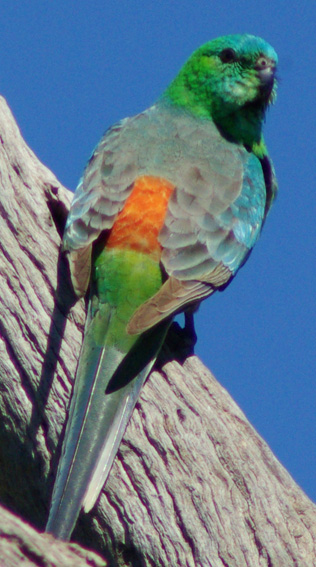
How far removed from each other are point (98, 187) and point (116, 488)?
2.04 meters

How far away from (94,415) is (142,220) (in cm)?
137

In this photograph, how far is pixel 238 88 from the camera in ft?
22.8

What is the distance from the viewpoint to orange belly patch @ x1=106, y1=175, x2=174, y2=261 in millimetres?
5398

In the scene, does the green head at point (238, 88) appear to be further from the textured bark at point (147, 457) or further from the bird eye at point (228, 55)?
the textured bark at point (147, 457)

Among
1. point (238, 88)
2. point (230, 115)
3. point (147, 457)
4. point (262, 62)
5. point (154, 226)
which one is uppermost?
point (262, 62)

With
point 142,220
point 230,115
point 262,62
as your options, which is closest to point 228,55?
point 262,62

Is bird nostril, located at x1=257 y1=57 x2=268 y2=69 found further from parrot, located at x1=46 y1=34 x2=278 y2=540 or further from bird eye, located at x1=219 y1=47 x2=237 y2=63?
bird eye, located at x1=219 y1=47 x2=237 y2=63

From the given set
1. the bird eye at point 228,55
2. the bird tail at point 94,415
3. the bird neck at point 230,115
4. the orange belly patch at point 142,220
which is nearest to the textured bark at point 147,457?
the bird tail at point 94,415

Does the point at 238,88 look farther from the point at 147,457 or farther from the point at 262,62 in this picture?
the point at 147,457

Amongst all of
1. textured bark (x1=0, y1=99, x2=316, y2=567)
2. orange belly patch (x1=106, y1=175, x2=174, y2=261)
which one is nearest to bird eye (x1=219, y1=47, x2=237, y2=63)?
orange belly patch (x1=106, y1=175, x2=174, y2=261)

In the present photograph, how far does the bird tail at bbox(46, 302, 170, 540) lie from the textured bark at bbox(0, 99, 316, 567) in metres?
0.23

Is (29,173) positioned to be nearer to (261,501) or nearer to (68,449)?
(68,449)

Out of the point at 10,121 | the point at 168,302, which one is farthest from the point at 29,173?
the point at 168,302

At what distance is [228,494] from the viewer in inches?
197
